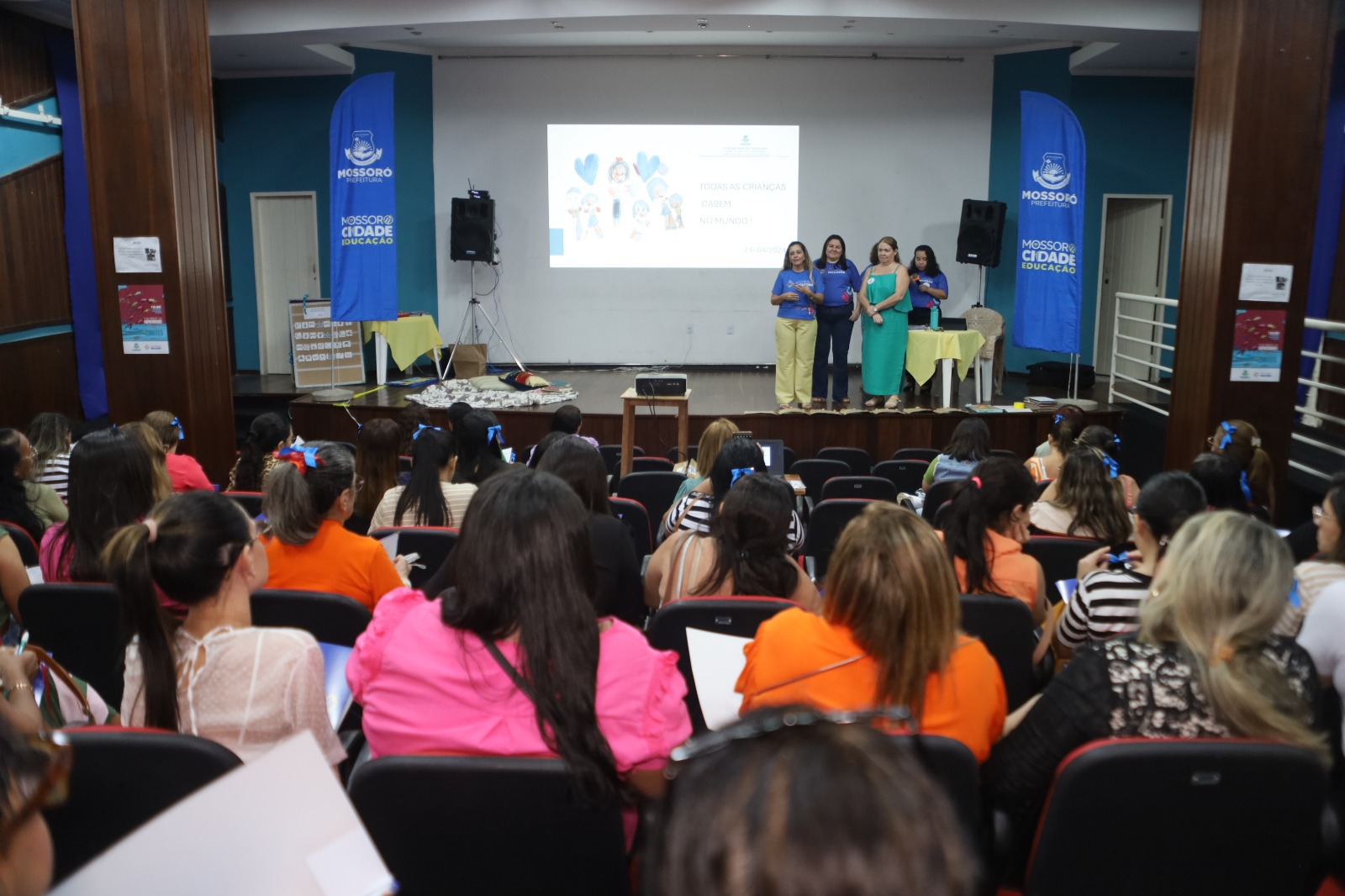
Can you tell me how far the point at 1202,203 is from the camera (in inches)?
235

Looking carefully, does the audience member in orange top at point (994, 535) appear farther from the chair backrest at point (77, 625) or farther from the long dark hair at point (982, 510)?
the chair backrest at point (77, 625)

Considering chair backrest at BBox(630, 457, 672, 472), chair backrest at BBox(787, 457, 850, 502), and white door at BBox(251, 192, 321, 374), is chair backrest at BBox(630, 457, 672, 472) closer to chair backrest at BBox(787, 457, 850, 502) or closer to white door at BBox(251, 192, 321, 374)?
chair backrest at BBox(787, 457, 850, 502)

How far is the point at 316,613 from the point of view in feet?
7.89

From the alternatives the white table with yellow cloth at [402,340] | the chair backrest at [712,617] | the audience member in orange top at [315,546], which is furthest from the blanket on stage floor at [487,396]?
the chair backrest at [712,617]

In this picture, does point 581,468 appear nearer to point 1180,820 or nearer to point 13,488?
point 1180,820

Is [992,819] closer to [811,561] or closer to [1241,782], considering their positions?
[1241,782]

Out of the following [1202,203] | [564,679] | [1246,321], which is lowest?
[564,679]

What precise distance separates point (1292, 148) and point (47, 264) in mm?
8900

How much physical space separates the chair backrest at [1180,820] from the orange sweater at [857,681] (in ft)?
0.78

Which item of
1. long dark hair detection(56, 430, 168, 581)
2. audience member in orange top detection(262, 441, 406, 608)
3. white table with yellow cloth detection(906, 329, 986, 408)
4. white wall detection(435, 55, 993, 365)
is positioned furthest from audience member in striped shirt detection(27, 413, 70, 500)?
white wall detection(435, 55, 993, 365)

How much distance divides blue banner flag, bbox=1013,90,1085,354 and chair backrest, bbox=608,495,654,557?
5.07m

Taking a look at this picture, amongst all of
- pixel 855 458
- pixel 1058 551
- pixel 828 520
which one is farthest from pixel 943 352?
pixel 1058 551

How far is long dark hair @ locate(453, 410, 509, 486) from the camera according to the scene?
13.1 feet

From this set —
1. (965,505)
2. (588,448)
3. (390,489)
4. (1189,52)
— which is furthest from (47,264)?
(1189,52)
